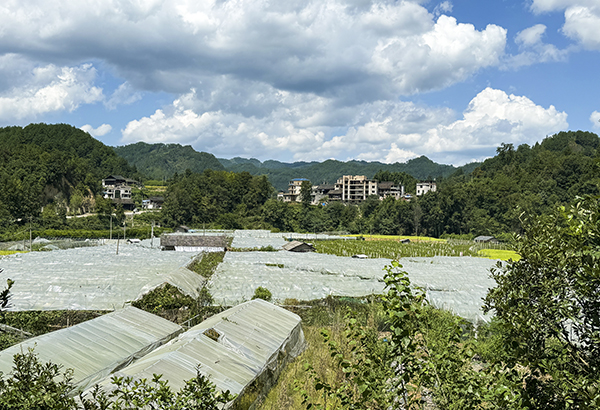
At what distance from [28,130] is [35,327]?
130 metres

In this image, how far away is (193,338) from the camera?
11008mm

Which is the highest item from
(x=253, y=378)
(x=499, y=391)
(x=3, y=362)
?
(x=499, y=391)

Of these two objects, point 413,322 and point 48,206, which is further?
point 48,206

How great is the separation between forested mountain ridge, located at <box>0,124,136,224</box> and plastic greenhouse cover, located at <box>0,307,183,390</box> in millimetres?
60869

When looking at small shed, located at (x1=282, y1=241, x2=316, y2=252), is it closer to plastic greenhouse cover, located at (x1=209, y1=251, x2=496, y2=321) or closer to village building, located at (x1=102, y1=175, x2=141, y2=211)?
plastic greenhouse cover, located at (x1=209, y1=251, x2=496, y2=321)

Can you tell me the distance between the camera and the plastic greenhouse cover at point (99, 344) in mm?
10016

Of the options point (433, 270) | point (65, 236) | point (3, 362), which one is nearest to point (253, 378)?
point (3, 362)

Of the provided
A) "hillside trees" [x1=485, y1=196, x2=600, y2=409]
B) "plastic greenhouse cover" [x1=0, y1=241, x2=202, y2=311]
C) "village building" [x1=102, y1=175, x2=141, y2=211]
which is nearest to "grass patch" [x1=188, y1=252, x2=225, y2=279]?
"plastic greenhouse cover" [x1=0, y1=241, x2=202, y2=311]

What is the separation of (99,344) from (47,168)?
8315 centimetres

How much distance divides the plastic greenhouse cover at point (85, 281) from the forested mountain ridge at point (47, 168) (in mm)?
44566

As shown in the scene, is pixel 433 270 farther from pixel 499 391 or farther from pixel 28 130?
pixel 28 130

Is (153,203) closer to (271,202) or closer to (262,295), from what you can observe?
(271,202)

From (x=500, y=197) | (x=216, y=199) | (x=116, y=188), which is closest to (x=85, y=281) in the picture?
(x=216, y=199)

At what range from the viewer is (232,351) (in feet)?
37.3
